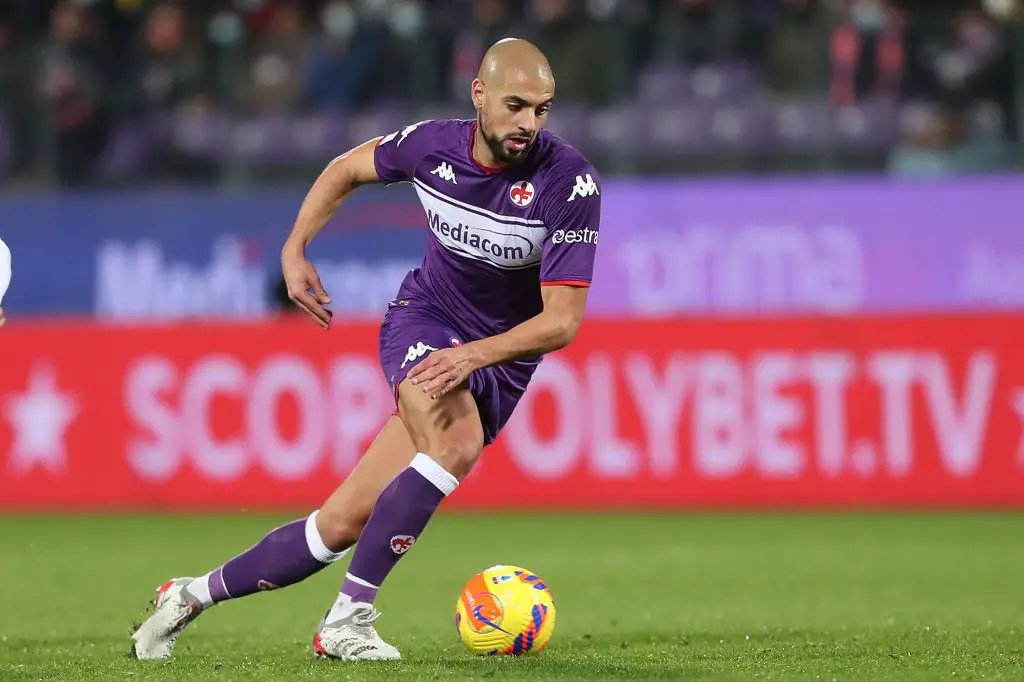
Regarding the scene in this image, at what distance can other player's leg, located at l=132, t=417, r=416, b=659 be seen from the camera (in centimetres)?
582

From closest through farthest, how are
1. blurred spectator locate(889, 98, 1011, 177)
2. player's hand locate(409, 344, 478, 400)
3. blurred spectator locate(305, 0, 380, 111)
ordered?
player's hand locate(409, 344, 478, 400) → blurred spectator locate(889, 98, 1011, 177) → blurred spectator locate(305, 0, 380, 111)

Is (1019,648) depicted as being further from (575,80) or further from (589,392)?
(575,80)

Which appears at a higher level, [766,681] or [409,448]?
[409,448]

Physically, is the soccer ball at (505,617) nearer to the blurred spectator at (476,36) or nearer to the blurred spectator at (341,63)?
the blurred spectator at (476,36)

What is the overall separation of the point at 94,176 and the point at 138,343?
256cm

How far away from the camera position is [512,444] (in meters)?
13.1

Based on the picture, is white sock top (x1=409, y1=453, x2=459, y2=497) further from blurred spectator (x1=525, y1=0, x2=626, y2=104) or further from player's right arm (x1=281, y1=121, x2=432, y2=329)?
blurred spectator (x1=525, y1=0, x2=626, y2=104)

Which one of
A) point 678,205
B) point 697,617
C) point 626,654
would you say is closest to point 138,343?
point 678,205

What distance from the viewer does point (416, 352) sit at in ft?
19.2

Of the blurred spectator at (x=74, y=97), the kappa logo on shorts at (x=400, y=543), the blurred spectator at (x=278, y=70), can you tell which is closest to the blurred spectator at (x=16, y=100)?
the blurred spectator at (x=74, y=97)

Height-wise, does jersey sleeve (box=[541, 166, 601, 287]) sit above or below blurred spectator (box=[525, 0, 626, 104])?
below

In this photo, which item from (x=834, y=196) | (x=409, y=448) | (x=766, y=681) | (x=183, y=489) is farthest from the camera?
(x=834, y=196)

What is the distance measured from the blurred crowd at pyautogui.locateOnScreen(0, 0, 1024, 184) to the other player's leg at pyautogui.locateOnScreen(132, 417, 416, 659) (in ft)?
28.9

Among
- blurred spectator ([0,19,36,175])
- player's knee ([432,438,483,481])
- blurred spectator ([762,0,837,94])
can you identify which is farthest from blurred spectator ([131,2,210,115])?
player's knee ([432,438,483,481])
